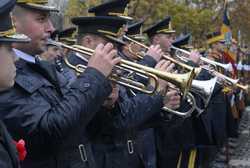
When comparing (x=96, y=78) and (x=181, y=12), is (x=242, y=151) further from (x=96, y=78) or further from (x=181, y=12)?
(x=181, y=12)

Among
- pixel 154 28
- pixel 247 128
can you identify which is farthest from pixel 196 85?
pixel 247 128

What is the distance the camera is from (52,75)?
10.8 feet

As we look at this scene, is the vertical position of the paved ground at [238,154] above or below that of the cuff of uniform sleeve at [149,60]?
below

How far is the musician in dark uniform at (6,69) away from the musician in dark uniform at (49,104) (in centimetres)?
52

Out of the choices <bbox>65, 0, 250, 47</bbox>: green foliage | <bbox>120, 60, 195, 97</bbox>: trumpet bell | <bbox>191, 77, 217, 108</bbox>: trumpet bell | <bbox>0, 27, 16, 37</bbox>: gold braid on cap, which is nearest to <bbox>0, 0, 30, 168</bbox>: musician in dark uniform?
<bbox>0, 27, 16, 37</bbox>: gold braid on cap

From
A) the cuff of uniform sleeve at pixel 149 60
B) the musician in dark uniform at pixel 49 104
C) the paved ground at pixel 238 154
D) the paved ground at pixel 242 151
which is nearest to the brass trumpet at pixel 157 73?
the cuff of uniform sleeve at pixel 149 60

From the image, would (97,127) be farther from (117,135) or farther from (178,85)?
(178,85)

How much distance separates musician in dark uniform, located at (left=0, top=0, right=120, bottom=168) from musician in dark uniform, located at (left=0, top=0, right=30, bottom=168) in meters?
0.52

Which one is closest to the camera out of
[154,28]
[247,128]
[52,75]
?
[52,75]

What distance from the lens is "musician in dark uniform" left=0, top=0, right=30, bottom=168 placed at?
2410mm

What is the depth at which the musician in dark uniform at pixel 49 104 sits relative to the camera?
9.96 ft

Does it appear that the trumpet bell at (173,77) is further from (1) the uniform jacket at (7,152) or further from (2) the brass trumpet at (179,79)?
(1) the uniform jacket at (7,152)

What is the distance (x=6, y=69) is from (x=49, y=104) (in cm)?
70

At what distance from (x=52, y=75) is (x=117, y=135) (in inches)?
34.5
